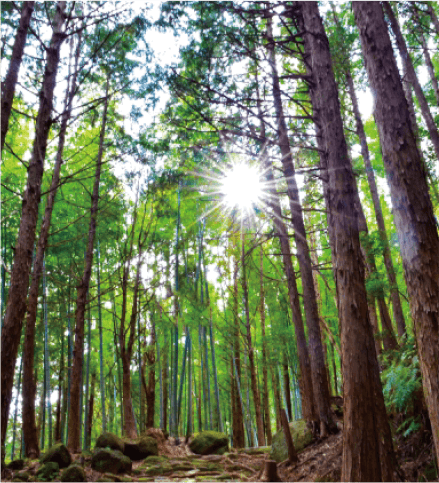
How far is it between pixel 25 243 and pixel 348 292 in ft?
11.3

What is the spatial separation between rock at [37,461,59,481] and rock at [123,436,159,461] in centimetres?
186

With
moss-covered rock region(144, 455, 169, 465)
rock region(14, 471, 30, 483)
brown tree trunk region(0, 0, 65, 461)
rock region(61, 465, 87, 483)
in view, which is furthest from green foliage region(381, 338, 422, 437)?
rock region(14, 471, 30, 483)

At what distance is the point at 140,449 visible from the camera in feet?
23.0

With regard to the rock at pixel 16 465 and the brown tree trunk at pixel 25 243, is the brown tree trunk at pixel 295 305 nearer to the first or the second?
the brown tree trunk at pixel 25 243

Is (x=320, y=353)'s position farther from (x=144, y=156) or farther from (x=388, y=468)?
(x=144, y=156)

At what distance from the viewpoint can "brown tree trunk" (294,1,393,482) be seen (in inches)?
128

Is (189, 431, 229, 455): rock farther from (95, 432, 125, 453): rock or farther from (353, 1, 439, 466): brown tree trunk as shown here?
(353, 1, 439, 466): brown tree trunk

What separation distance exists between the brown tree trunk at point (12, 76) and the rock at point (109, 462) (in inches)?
184

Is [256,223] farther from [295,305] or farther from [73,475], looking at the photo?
[73,475]

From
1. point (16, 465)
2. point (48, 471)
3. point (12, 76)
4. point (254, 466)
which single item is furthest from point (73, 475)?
point (12, 76)

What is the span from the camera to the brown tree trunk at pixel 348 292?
3242 mm

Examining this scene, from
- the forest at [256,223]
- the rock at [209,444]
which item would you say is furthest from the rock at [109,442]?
the rock at [209,444]

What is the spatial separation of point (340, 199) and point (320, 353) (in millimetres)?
3147

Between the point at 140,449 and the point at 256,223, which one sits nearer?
the point at 140,449
